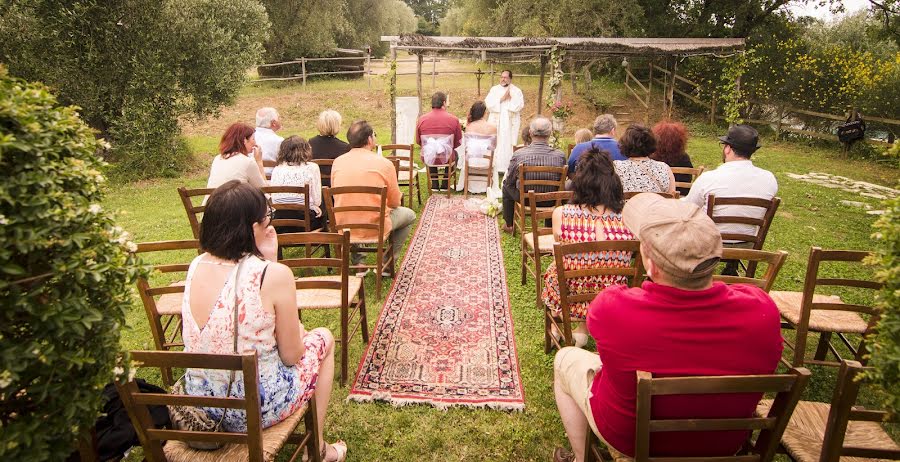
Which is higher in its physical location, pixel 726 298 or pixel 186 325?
pixel 726 298

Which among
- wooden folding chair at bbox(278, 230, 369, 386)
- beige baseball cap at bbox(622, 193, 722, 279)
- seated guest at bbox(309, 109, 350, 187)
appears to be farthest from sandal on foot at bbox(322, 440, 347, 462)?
seated guest at bbox(309, 109, 350, 187)

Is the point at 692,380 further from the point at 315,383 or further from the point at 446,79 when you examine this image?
the point at 446,79

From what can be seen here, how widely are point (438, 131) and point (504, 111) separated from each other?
234 cm

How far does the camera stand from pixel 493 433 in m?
3.07

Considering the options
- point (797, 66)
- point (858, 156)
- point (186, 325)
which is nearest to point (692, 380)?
point (186, 325)

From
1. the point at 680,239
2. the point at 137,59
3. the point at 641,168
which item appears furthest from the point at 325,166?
the point at 137,59

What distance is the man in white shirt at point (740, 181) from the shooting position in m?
4.32

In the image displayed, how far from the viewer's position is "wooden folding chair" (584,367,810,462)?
5.59ft

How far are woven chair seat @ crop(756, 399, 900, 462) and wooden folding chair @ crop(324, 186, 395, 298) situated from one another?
3.16m

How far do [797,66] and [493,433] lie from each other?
51.2 ft

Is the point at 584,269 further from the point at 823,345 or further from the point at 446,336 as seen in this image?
the point at 823,345

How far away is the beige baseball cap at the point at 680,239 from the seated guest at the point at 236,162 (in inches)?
152

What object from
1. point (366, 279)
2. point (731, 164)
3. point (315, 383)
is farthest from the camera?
point (366, 279)

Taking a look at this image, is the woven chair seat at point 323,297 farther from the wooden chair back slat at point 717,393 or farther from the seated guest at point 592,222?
the wooden chair back slat at point 717,393
